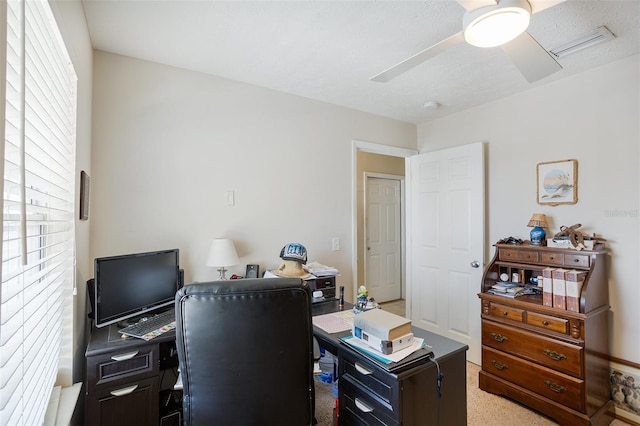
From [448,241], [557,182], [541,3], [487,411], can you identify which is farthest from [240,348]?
[557,182]

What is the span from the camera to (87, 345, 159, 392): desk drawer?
1559 mm

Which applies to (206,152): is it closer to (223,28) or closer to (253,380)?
(223,28)

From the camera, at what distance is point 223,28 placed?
188 centimetres

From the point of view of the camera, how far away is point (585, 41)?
198 centimetres

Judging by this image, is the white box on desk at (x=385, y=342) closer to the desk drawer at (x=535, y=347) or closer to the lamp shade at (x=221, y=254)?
the lamp shade at (x=221, y=254)

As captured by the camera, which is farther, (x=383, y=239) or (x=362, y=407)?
(x=383, y=239)

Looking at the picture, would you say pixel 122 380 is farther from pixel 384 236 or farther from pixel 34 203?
Result: pixel 384 236

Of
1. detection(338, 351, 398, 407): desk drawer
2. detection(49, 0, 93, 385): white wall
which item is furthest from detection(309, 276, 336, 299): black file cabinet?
detection(49, 0, 93, 385): white wall

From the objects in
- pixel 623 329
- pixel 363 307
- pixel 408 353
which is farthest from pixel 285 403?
pixel 623 329

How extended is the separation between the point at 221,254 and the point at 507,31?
2.10 meters

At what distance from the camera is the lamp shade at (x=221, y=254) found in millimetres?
2303

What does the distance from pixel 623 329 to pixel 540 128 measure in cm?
164

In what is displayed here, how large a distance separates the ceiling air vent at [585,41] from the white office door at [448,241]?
100cm

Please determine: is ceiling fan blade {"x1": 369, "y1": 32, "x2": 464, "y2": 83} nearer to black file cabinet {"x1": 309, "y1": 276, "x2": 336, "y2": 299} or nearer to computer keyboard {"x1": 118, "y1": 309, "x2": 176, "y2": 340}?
black file cabinet {"x1": 309, "y1": 276, "x2": 336, "y2": 299}
